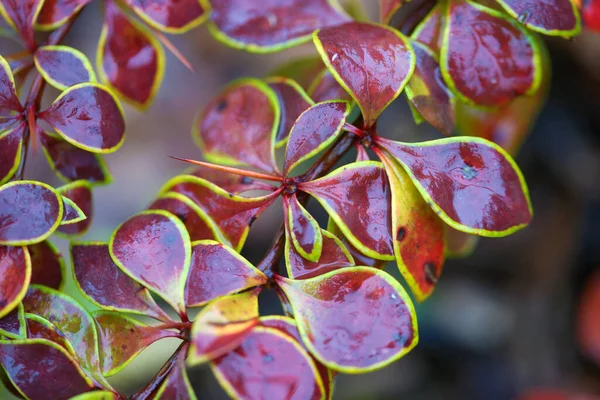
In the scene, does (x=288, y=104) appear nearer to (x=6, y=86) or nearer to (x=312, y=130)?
(x=312, y=130)

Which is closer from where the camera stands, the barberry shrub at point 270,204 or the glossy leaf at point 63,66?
the barberry shrub at point 270,204

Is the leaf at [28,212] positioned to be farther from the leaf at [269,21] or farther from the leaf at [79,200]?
the leaf at [269,21]

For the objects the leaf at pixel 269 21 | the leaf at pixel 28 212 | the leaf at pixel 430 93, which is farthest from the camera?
the leaf at pixel 269 21

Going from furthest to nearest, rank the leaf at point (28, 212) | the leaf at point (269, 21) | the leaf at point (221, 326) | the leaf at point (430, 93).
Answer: the leaf at point (269, 21)
the leaf at point (430, 93)
the leaf at point (28, 212)
the leaf at point (221, 326)

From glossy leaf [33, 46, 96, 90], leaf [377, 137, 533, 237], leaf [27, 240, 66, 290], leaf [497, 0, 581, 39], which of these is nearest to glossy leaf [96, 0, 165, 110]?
glossy leaf [33, 46, 96, 90]

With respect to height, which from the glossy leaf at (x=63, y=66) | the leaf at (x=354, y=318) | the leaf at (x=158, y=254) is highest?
the glossy leaf at (x=63, y=66)

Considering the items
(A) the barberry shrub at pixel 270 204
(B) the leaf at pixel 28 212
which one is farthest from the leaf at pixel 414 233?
(B) the leaf at pixel 28 212

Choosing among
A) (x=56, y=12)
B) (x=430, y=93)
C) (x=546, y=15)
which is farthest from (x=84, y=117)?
(x=546, y=15)
